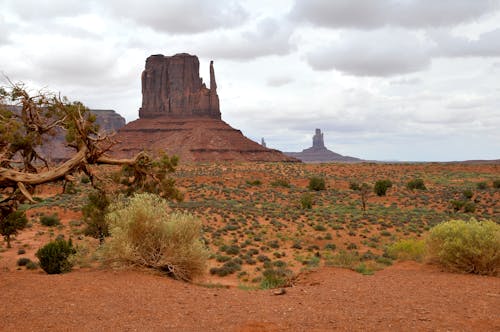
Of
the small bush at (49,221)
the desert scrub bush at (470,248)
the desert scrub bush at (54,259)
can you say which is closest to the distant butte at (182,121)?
the small bush at (49,221)

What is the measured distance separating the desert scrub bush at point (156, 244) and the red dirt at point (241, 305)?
52 centimetres

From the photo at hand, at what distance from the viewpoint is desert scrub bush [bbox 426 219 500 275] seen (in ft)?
36.4

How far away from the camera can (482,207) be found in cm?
3375

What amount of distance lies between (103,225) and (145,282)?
7898 millimetres

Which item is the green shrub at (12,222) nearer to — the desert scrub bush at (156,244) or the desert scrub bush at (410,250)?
the desert scrub bush at (156,244)

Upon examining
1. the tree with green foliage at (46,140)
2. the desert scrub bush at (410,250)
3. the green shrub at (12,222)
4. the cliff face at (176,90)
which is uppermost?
the cliff face at (176,90)

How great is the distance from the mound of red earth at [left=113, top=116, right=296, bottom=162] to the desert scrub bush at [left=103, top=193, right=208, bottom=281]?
89247 mm

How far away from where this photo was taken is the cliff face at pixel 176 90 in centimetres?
13712

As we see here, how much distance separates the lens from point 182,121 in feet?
434

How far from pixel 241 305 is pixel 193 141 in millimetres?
106626

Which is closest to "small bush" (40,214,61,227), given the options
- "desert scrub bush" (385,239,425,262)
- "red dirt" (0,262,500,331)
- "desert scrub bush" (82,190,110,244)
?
"desert scrub bush" (82,190,110,244)

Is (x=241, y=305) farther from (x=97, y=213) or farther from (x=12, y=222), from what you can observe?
(x=12, y=222)

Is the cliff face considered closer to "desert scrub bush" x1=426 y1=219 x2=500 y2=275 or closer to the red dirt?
"desert scrub bush" x1=426 y1=219 x2=500 y2=275

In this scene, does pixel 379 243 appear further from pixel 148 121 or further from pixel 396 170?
pixel 148 121
